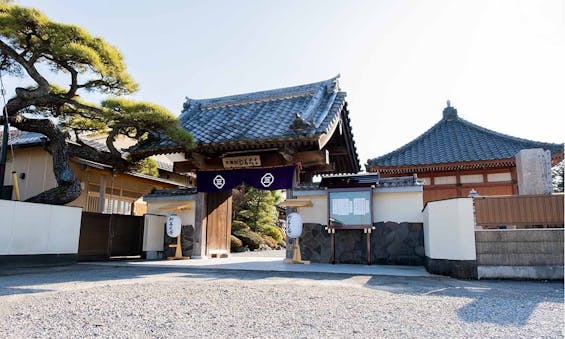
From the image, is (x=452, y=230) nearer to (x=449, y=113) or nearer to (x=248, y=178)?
(x=248, y=178)

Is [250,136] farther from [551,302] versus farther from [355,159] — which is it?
[551,302]

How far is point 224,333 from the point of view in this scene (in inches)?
120

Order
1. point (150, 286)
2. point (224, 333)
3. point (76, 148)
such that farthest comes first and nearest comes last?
point (76, 148) → point (150, 286) → point (224, 333)

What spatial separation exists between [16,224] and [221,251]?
583 cm

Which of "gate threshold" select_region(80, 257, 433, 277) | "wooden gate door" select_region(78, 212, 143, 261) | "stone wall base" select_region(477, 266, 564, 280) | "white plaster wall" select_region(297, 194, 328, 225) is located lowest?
"gate threshold" select_region(80, 257, 433, 277)

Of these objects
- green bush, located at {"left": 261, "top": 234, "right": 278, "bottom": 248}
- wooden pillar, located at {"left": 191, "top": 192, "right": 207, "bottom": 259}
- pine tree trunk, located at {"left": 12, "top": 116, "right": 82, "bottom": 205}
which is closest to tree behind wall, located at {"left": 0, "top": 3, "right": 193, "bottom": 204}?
pine tree trunk, located at {"left": 12, "top": 116, "right": 82, "bottom": 205}

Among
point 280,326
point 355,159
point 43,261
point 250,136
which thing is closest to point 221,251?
point 250,136

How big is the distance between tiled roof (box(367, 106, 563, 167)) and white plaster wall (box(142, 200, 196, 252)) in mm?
6219

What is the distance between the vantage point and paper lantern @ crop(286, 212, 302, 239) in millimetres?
9930

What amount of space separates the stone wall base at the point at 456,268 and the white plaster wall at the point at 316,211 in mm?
3644

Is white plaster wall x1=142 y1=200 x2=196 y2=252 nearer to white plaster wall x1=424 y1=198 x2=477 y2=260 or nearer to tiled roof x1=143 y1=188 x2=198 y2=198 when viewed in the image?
tiled roof x1=143 y1=188 x2=198 y2=198

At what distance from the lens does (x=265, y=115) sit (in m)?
12.0

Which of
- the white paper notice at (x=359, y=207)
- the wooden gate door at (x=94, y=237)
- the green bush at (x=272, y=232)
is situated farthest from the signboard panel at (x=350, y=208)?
the green bush at (x=272, y=232)

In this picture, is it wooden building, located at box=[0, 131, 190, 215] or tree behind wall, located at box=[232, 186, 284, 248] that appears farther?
tree behind wall, located at box=[232, 186, 284, 248]
